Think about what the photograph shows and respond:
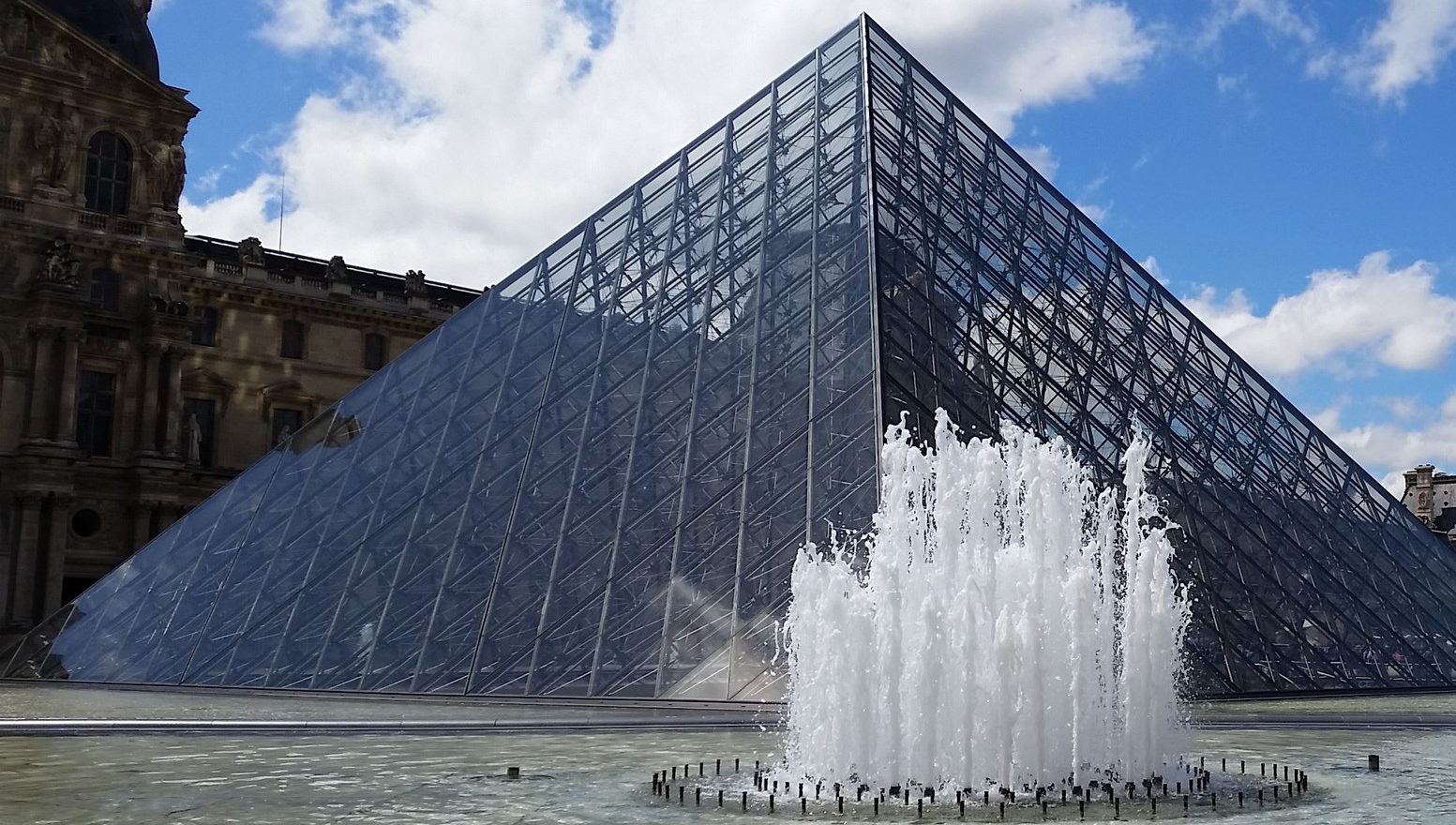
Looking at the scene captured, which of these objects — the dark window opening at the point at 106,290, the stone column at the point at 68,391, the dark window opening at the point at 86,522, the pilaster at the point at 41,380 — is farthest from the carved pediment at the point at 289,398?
the pilaster at the point at 41,380

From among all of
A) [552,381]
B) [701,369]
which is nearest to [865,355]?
[701,369]

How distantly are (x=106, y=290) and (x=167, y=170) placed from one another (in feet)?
12.1

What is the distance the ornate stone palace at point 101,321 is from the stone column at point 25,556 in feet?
0.13

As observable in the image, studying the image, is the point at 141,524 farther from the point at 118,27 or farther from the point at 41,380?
the point at 118,27

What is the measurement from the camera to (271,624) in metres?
21.2

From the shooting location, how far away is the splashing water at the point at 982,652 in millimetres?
10625

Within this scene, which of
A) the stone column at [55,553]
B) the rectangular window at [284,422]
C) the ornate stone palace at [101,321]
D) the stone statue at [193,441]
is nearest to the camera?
the stone column at [55,553]

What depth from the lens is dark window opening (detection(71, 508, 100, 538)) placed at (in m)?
40.8

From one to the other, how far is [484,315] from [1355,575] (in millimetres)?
14018

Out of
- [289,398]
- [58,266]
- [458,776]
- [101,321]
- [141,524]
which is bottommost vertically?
[458,776]

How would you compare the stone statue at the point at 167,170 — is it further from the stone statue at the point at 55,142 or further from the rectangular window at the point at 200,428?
the rectangular window at the point at 200,428

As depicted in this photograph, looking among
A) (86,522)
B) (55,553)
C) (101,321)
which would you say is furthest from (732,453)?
(101,321)

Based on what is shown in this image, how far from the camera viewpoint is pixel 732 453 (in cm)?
2002

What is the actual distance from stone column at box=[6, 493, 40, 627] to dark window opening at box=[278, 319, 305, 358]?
394 inches
